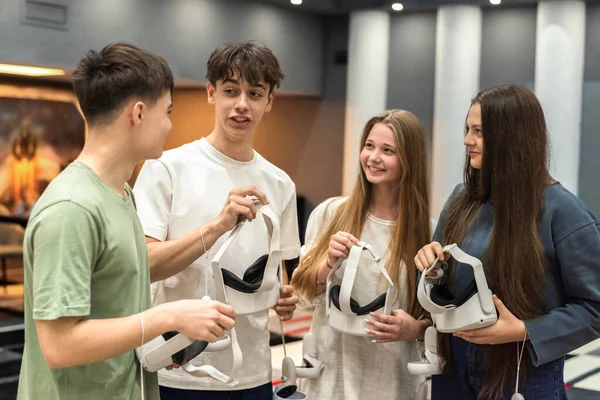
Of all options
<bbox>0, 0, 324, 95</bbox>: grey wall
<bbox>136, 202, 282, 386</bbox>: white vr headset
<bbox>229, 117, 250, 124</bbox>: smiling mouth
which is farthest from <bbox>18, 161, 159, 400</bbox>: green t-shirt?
→ <bbox>0, 0, 324, 95</bbox>: grey wall

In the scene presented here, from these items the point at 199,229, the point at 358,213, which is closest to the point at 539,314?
the point at 358,213

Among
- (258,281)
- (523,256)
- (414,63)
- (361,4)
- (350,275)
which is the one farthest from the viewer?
(414,63)

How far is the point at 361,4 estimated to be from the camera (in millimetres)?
9008

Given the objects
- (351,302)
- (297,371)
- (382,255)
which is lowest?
(297,371)

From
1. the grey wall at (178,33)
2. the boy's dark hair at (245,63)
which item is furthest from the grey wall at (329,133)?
the boy's dark hair at (245,63)

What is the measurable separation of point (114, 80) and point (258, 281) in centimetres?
83

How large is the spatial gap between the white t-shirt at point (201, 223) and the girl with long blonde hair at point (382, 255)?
31 cm

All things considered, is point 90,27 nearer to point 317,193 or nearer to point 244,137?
point 317,193

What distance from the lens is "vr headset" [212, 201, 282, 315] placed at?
2139 mm

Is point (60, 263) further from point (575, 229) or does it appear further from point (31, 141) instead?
point (31, 141)

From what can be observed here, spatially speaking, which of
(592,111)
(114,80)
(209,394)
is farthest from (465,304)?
(592,111)

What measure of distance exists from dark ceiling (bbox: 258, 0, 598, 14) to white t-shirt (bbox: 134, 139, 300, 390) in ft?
22.5

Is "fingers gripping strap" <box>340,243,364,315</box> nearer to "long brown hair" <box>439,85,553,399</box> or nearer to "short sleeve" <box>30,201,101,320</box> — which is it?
"long brown hair" <box>439,85,553,399</box>

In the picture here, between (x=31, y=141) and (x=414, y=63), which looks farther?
(x=414, y=63)
